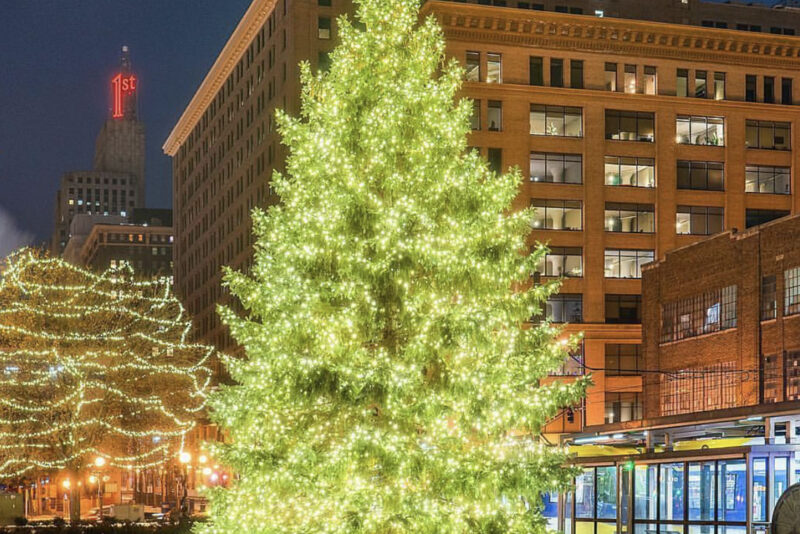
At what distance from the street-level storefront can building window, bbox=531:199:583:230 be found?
48.8 m

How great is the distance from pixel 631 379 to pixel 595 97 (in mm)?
20509

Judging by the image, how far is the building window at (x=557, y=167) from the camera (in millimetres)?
81875

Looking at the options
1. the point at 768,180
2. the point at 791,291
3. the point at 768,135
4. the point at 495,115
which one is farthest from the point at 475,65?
the point at 791,291

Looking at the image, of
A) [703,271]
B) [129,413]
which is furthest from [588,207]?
[129,413]

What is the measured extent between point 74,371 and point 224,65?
79.9 metres

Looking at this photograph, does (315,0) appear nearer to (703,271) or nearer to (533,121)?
(533,121)

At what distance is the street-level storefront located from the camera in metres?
24.0

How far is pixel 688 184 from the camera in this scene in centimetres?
8450

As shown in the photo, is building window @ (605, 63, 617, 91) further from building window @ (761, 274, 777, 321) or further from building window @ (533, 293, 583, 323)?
building window @ (761, 274, 777, 321)

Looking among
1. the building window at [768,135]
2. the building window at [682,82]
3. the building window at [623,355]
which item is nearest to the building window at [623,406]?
the building window at [623,355]

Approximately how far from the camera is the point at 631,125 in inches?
3310

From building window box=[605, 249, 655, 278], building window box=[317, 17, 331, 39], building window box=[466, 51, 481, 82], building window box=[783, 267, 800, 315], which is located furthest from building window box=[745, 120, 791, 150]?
building window box=[783, 267, 800, 315]

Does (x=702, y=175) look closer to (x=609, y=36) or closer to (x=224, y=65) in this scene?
(x=609, y=36)

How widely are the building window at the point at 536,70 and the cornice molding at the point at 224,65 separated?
97.8ft
